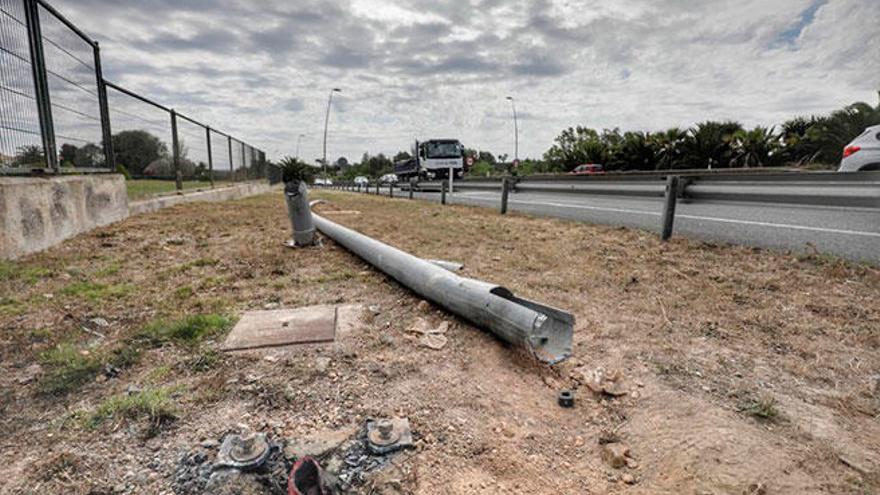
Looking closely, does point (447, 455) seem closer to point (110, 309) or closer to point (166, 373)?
point (166, 373)

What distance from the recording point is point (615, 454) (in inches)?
60.1

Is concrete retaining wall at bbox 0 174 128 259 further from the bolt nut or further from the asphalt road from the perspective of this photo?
the asphalt road

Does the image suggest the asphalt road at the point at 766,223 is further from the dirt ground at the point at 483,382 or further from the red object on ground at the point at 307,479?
the red object on ground at the point at 307,479

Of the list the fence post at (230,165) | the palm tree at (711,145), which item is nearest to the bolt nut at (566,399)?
the fence post at (230,165)

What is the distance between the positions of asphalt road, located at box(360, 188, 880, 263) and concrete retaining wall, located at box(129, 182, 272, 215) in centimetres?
722

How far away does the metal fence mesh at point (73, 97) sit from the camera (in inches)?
192

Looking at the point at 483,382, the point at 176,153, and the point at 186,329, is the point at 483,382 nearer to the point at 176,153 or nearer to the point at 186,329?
the point at 186,329

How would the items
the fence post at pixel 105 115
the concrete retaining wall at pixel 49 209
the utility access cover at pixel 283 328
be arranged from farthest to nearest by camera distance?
the fence post at pixel 105 115 < the concrete retaining wall at pixel 49 209 < the utility access cover at pixel 283 328

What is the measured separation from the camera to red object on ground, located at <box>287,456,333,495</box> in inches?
50.1

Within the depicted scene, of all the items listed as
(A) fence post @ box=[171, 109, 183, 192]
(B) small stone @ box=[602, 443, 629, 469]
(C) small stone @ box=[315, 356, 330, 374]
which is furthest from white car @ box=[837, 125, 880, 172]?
(A) fence post @ box=[171, 109, 183, 192]

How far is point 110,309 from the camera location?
9.31 ft

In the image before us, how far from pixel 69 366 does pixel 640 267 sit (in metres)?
4.09

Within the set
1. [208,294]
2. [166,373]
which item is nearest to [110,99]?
[208,294]

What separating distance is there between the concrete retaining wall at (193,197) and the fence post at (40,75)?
2.44 m
